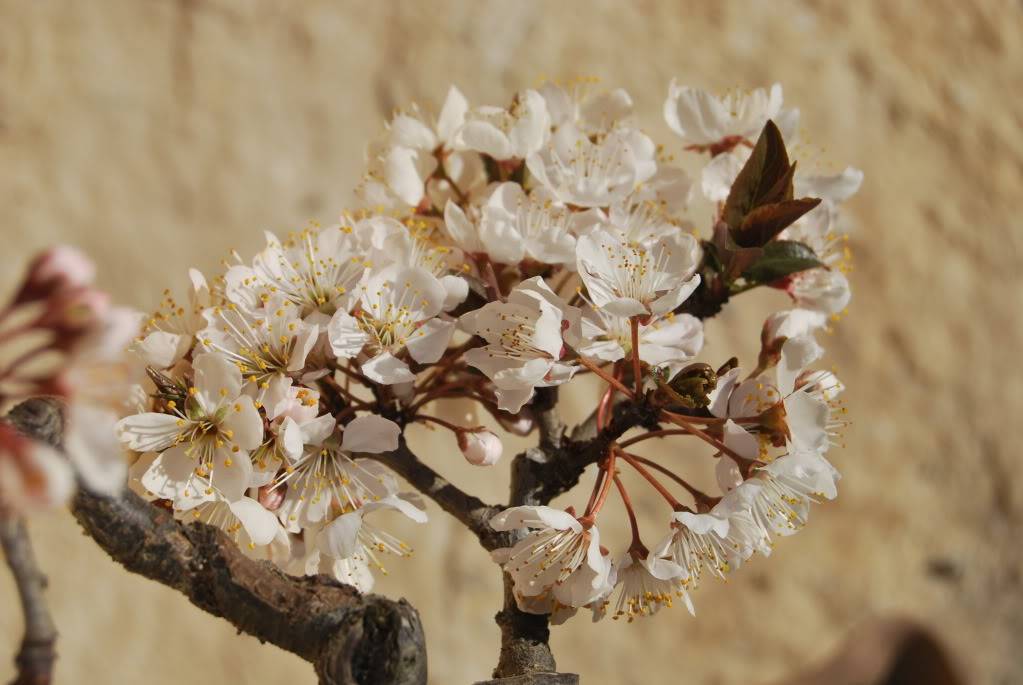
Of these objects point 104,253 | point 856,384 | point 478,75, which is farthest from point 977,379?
point 104,253

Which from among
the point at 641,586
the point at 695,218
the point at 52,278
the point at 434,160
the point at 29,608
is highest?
the point at 695,218

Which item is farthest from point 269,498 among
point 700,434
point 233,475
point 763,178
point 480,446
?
point 763,178

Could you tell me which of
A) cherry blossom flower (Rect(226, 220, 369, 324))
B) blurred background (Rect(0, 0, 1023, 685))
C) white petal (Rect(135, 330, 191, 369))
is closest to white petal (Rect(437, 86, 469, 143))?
cherry blossom flower (Rect(226, 220, 369, 324))

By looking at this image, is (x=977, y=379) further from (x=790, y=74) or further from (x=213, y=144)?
(x=213, y=144)

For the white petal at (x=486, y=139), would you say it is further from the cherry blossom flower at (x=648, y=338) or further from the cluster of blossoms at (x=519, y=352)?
the cherry blossom flower at (x=648, y=338)

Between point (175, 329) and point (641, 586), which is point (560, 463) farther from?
point (175, 329)

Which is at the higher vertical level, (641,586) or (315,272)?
(315,272)

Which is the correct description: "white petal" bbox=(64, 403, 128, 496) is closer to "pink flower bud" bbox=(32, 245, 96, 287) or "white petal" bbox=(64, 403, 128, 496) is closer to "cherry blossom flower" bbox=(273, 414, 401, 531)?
"pink flower bud" bbox=(32, 245, 96, 287)
